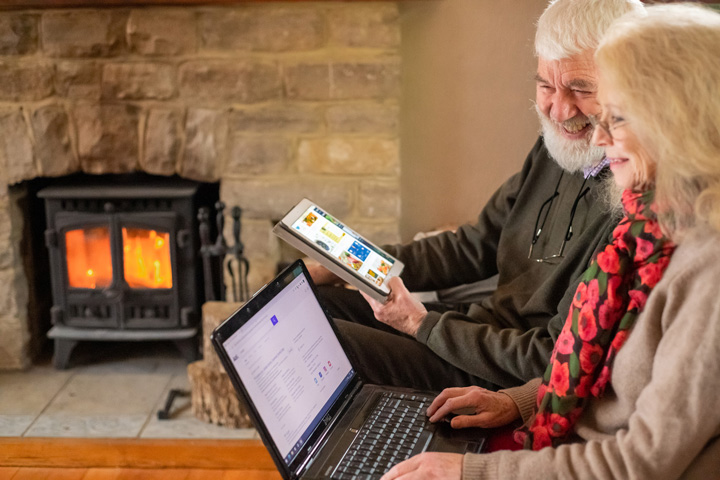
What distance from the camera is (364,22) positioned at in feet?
7.50

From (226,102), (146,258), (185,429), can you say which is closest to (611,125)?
(226,102)

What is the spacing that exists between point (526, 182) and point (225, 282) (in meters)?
1.29

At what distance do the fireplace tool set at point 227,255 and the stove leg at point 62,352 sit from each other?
0.54 meters

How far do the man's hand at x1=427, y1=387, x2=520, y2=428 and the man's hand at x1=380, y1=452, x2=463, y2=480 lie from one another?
0.58 feet

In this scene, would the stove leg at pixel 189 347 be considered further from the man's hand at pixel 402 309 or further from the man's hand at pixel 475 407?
the man's hand at pixel 475 407

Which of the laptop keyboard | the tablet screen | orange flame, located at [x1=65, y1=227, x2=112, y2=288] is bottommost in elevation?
orange flame, located at [x1=65, y1=227, x2=112, y2=288]

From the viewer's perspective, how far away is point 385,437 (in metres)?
1.13

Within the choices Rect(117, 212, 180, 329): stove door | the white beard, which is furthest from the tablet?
Rect(117, 212, 180, 329): stove door

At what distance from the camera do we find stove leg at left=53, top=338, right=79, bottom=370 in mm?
2613

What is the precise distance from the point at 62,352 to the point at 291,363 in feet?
5.96

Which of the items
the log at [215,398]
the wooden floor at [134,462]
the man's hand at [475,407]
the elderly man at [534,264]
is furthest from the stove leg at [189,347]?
the man's hand at [475,407]

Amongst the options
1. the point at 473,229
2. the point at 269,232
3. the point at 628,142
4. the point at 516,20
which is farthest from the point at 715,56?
the point at 269,232

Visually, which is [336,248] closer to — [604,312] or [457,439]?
[457,439]

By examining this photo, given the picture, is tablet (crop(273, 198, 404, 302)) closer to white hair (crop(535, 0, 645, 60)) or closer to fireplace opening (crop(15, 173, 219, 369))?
white hair (crop(535, 0, 645, 60))
